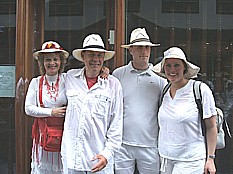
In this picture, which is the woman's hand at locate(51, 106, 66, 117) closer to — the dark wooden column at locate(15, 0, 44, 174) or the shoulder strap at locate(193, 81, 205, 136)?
the shoulder strap at locate(193, 81, 205, 136)

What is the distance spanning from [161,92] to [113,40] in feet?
4.94

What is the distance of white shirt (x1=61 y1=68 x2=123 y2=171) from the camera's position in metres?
3.24

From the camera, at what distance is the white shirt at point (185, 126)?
3.26 metres

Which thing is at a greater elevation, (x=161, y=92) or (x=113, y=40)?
(x=113, y=40)

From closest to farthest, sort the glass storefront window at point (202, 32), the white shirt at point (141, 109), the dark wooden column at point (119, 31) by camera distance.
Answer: the white shirt at point (141, 109), the dark wooden column at point (119, 31), the glass storefront window at point (202, 32)

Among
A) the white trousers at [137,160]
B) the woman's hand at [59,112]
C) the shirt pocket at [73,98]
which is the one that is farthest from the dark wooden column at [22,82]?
the shirt pocket at [73,98]

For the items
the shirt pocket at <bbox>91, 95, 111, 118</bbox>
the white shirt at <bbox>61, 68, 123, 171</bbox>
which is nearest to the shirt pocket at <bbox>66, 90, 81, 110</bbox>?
the white shirt at <bbox>61, 68, 123, 171</bbox>

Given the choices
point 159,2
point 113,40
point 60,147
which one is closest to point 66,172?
point 60,147

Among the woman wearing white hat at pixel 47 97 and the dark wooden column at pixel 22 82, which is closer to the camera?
the woman wearing white hat at pixel 47 97

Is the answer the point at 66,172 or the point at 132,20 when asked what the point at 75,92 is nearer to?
the point at 66,172

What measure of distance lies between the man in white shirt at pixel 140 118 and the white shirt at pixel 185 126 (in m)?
0.31

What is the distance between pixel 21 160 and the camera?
16.2 feet

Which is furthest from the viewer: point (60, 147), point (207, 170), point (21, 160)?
point (21, 160)

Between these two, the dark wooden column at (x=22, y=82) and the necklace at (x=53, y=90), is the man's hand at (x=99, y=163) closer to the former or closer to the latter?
the necklace at (x=53, y=90)
